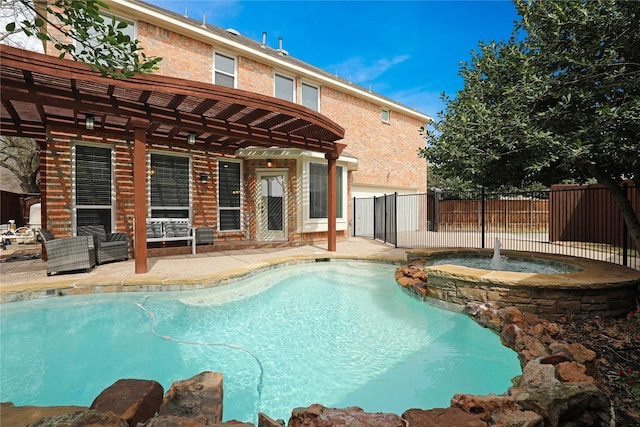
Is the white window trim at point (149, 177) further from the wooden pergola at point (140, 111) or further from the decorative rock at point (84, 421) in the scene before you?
the decorative rock at point (84, 421)

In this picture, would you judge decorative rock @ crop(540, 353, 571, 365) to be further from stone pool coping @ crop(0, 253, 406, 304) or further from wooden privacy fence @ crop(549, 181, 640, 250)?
wooden privacy fence @ crop(549, 181, 640, 250)

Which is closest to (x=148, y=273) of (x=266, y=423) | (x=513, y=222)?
(x=266, y=423)

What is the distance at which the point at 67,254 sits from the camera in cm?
534

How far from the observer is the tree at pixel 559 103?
150 inches

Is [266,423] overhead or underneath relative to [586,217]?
underneath

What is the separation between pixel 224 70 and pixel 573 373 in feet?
34.4

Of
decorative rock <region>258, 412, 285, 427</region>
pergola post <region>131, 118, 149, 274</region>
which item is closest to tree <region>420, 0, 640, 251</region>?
decorative rock <region>258, 412, 285, 427</region>

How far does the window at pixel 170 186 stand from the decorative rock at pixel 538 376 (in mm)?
8274

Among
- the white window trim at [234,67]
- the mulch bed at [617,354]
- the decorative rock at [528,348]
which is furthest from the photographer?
the white window trim at [234,67]

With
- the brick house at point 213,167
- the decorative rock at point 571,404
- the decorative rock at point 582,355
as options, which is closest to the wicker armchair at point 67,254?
the brick house at point 213,167

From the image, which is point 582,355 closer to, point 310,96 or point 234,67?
point 234,67

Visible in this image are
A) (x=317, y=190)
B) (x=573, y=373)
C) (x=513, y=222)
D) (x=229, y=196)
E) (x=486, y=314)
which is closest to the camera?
(x=573, y=373)

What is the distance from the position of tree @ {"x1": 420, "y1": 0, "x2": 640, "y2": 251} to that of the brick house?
159 inches

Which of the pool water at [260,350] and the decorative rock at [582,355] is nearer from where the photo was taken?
the decorative rock at [582,355]
